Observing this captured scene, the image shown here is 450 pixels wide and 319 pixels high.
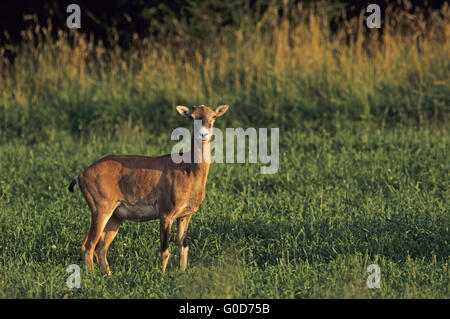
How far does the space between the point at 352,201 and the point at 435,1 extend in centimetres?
1045

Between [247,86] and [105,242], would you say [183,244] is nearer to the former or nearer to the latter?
[105,242]

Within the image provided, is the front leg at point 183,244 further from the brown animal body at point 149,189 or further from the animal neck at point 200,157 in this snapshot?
the animal neck at point 200,157

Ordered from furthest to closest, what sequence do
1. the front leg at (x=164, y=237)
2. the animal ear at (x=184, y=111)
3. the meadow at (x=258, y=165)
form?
the animal ear at (x=184, y=111), the front leg at (x=164, y=237), the meadow at (x=258, y=165)

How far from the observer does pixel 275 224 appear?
9281 millimetres

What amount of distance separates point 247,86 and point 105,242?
675 centimetres

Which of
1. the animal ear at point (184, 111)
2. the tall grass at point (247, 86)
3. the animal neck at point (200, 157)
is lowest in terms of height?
the animal neck at point (200, 157)

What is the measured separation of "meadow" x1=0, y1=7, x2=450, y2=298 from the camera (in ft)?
25.3

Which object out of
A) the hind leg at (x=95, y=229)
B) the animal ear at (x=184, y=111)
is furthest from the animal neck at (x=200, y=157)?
the hind leg at (x=95, y=229)

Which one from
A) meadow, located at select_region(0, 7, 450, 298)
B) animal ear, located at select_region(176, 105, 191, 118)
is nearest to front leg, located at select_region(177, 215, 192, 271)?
meadow, located at select_region(0, 7, 450, 298)

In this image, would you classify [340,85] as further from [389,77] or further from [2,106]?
[2,106]

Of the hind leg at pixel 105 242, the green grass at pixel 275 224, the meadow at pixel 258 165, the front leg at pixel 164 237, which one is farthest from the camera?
the hind leg at pixel 105 242

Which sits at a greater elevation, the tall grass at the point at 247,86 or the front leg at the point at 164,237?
the tall grass at the point at 247,86

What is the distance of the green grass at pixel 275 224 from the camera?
24.3 feet
